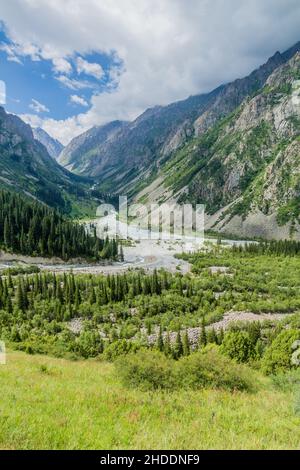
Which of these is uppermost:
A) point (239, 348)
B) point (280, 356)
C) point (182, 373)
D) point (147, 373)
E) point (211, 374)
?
point (147, 373)

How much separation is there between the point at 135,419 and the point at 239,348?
142 ft

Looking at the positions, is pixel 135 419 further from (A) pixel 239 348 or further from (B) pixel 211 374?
(A) pixel 239 348

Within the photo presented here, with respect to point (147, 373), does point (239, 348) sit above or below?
below

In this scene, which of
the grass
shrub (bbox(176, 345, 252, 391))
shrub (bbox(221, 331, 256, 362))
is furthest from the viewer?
shrub (bbox(221, 331, 256, 362))

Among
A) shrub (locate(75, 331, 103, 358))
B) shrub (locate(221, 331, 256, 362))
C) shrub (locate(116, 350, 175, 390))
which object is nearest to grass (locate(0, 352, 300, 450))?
shrub (locate(116, 350, 175, 390))

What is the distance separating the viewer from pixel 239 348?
1993 inches

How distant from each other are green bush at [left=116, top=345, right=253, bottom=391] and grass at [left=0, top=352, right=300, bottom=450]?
1.02 metres

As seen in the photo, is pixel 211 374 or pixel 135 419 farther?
pixel 211 374

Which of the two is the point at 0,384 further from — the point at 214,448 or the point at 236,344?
the point at 236,344

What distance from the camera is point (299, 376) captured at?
21.4 metres

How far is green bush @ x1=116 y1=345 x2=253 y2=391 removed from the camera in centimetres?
1603

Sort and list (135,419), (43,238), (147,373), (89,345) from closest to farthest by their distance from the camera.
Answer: (135,419) → (147,373) → (89,345) → (43,238)

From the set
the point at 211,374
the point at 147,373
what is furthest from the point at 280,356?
the point at 147,373

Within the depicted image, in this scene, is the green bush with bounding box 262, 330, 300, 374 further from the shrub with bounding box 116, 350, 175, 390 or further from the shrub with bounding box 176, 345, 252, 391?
the shrub with bounding box 116, 350, 175, 390
